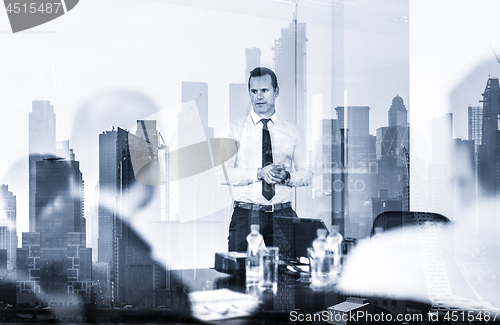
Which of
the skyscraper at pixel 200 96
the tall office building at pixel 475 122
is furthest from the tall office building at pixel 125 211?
the tall office building at pixel 475 122

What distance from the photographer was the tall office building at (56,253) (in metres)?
2.83

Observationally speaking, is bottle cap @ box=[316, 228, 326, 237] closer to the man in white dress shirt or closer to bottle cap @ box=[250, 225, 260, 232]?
the man in white dress shirt

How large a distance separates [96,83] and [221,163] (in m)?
0.90

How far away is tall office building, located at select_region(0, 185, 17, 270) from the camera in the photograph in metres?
2.84

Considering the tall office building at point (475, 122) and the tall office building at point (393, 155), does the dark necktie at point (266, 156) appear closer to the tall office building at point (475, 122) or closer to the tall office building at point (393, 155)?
the tall office building at point (393, 155)

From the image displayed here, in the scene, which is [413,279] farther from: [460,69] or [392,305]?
[460,69]

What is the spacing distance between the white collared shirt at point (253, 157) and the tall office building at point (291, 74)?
2.9 inches

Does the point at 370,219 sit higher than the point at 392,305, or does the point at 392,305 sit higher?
the point at 370,219

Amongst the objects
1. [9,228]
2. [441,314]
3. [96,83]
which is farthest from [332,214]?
[9,228]

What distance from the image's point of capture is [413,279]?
2973 millimetres

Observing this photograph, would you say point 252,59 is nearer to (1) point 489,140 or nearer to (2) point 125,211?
(2) point 125,211
